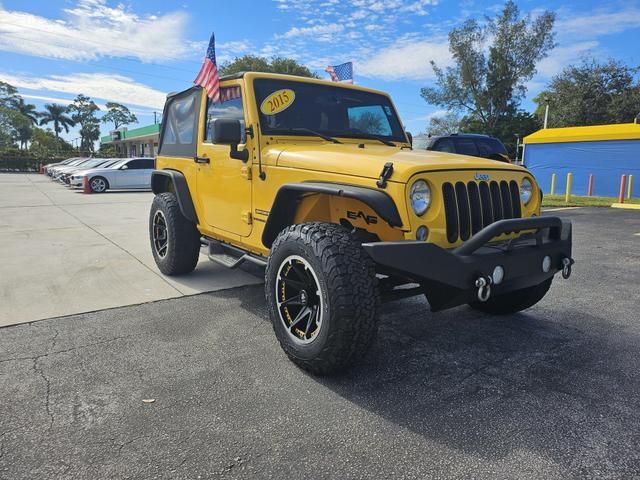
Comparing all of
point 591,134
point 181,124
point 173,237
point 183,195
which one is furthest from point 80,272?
point 591,134

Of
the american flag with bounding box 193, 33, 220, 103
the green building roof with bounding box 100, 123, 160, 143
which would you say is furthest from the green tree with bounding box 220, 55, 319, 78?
the american flag with bounding box 193, 33, 220, 103

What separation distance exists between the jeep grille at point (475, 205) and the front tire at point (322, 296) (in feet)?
1.99

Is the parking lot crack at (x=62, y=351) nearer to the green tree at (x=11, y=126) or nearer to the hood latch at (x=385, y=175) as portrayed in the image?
the hood latch at (x=385, y=175)

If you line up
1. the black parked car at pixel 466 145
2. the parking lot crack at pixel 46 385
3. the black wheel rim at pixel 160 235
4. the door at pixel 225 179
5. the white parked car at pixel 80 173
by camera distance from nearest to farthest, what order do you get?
the parking lot crack at pixel 46 385 → the door at pixel 225 179 → the black wheel rim at pixel 160 235 → the black parked car at pixel 466 145 → the white parked car at pixel 80 173

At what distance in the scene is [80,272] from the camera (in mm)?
5469

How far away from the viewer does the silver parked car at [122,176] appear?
18178 mm

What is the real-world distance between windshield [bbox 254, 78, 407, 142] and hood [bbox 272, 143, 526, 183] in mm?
403

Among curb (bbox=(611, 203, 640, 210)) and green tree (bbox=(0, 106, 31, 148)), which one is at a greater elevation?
green tree (bbox=(0, 106, 31, 148))

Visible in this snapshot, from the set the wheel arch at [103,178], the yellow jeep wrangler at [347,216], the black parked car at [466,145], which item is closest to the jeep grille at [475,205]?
the yellow jeep wrangler at [347,216]

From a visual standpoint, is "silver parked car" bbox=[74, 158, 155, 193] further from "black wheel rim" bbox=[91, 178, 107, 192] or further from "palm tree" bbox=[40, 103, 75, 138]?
"palm tree" bbox=[40, 103, 75, 138]

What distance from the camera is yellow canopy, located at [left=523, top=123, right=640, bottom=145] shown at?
15.6m

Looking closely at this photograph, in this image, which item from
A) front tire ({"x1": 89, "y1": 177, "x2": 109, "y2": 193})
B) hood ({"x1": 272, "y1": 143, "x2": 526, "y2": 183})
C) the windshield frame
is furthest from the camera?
front tire ({"x1": 89, "y1": 177, "x2": 109, "y2": 193})

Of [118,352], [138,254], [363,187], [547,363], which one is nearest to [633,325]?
[547,363]

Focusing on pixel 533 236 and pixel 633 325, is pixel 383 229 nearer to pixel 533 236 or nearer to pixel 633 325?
pixel 533 236
